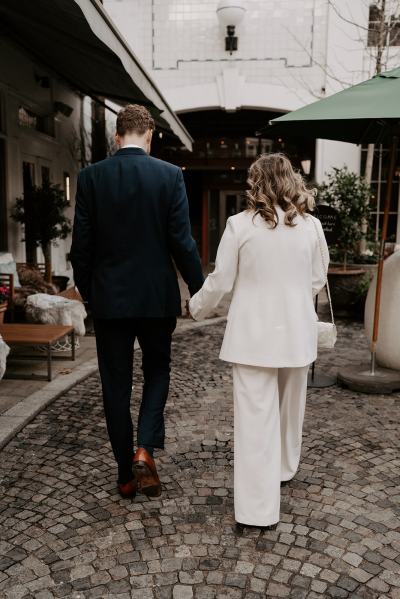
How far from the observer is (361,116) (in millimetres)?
4055

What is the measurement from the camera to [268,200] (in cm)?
268

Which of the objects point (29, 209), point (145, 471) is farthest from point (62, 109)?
point (145, 471)

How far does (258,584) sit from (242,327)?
1.12 m

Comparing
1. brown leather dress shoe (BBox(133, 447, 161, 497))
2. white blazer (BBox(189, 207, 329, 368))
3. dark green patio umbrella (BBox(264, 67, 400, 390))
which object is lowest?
brown leather dress shoe (BBox(133, 447, 161, 497))

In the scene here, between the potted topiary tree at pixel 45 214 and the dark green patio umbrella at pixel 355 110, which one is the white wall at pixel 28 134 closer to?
the potted topiary tree at pixel 45 214

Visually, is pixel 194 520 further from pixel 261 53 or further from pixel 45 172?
pixel 261 53

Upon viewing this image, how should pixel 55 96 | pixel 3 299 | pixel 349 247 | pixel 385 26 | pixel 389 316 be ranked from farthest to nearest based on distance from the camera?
pixel 385 26 → pixel 55 96 → pixel 349 247 → pixel 3 299 → pixel 389 316

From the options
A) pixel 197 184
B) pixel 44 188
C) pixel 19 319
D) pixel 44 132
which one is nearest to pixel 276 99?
pixel 197 184

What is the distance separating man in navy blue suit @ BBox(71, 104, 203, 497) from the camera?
2.87 metres

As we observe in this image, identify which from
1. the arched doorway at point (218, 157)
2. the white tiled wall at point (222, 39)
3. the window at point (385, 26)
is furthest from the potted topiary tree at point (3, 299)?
the arched doorway at point (218, 157)

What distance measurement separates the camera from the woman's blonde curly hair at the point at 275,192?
268cm

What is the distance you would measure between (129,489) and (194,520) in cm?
42

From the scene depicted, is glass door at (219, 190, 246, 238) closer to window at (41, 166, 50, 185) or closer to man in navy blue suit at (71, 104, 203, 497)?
window at (41, 166, 50, 185)

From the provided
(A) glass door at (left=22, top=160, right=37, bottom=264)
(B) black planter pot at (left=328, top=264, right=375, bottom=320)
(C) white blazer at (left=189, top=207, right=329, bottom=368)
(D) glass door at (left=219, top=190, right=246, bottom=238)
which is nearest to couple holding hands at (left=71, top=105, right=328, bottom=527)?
(C) white blazer at (left=189, top=207, right=329, bottom=368)
